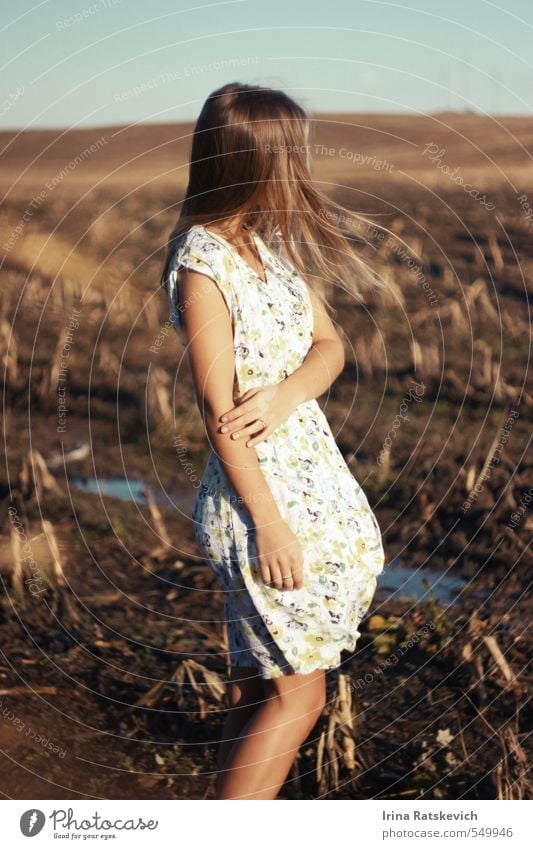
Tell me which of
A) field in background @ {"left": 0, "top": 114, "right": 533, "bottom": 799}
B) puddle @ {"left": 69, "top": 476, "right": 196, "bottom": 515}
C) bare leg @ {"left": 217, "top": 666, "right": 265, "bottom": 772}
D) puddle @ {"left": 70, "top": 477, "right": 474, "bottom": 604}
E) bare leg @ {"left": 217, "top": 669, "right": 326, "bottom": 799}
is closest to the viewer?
bare leg @ {"left": 217, "top": 669, "right": 326, "bottom": 799}

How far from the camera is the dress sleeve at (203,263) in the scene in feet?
7.13

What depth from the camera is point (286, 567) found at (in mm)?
2221

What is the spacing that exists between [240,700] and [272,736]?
0.73ft

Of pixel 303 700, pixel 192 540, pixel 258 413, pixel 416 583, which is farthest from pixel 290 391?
pixel 192 540

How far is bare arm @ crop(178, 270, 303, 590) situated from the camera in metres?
2.16

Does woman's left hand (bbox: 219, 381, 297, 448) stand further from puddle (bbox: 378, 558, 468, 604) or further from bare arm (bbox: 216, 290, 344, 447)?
puddle (bbox: 378, 558, 468, 604)

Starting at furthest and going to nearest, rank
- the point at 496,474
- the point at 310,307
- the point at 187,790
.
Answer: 1. the point at 496,474
2. the point at 187,790
3. the point at 310,307

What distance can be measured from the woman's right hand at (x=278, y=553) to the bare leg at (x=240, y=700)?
0.35m

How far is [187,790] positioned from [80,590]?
4.71 feet

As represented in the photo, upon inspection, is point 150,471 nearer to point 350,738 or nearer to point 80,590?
point 80,590

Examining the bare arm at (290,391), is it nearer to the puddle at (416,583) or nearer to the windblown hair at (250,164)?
the windblown hair at (250,164)

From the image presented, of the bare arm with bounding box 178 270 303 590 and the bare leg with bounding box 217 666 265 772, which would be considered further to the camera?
the bare leg with bounding box 217 666 265 772

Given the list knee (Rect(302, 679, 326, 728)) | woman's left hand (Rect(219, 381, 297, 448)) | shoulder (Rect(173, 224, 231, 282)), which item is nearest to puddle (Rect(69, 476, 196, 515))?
knee (Rect(302, 679, 326, 728))

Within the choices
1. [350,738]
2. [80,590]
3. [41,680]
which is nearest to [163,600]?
[80,590]
